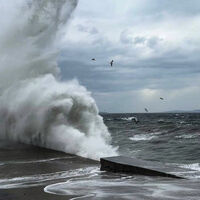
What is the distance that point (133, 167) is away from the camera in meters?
10.8

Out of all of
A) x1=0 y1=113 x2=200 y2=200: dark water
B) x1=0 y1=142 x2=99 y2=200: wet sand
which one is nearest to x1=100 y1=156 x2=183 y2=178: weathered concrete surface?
x1=0 y1=113 x2=200 y2=200: dark water

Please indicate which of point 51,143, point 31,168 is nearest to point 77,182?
point 31,168

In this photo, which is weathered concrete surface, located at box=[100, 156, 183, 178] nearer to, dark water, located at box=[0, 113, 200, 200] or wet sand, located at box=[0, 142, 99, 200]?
dark water, located at box=[0, 113, 200, 200]

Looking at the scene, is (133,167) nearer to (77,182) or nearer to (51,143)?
(77,182)

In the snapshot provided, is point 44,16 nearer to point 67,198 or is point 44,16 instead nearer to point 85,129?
point 85,129

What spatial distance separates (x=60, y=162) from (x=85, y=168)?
1769mm

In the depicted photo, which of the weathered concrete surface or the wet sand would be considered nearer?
the wet sand

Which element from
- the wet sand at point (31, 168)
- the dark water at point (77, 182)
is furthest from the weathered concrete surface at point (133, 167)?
the wet sand at point (31, 168)

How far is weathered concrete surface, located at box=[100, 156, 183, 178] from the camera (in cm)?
1016

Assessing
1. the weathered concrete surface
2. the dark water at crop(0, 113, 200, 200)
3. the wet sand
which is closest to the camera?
the dark water at crop(0, 113, 200, 200)

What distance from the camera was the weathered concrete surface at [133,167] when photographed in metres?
10.2

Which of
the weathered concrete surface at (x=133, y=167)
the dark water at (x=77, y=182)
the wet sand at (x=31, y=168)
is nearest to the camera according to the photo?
the dark water at (x=77, y=182)

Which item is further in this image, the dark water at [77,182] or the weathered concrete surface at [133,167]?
the weathered concrete surface at [133,167]

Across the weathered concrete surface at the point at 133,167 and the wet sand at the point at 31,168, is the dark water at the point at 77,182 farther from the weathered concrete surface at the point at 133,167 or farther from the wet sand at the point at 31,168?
the weathered concrete surface at the point at 133,167
